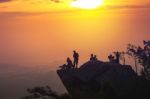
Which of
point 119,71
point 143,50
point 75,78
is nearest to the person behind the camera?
point 119,71

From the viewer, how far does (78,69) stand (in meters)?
51.4

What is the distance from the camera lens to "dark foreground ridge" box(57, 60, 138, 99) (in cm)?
4144

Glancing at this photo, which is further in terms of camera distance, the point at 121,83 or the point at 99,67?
the point at 99,67

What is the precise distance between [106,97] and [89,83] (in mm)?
12929

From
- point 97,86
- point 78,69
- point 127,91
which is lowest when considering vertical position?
point 127,91

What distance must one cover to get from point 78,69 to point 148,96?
1438cm

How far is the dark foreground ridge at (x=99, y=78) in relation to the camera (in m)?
41.4

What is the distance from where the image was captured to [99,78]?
1823 inches

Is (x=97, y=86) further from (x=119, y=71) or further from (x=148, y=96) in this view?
(x=148, y=96)

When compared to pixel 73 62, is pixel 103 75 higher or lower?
lower

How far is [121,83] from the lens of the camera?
4334 centimetres

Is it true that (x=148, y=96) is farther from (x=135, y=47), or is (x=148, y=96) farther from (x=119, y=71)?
(x=135, y=47)

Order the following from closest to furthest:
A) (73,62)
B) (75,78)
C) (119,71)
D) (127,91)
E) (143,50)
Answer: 1. (127,91)
2. (119,71)
3. (75,78)
4. (73,62)
5. (143,50)

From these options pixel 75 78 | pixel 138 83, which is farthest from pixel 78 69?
pixel 138 83
